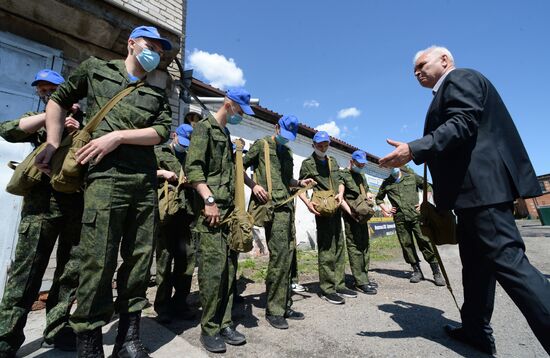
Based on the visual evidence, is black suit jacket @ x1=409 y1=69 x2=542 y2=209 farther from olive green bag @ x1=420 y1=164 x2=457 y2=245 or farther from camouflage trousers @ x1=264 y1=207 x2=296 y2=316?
camouflage trousers @ x1=264 y1=207 x2=296 y2=316

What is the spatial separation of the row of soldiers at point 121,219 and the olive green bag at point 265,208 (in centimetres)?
7

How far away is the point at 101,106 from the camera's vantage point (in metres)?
1.93

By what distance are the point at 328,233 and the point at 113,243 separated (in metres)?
2.72

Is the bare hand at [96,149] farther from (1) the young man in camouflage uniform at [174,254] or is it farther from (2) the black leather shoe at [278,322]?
(2) the black leather shoe at [278,322]

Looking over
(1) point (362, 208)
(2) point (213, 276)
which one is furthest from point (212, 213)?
(1) point (362, 208)

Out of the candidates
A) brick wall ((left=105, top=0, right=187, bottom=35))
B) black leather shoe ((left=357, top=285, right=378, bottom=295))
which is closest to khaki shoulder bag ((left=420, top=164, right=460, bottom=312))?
black leather shoe ((left=357, top=285, right=378, bottom=295))

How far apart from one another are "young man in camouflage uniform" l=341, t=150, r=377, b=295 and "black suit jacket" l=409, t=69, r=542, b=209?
234cm

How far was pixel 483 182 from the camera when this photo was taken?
1.95 meters

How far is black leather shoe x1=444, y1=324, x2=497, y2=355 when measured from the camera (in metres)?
2.22

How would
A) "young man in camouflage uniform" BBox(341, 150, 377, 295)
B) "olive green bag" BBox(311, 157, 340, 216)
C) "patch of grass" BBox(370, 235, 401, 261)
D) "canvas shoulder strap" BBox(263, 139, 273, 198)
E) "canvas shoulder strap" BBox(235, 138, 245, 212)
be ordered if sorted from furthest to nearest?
"patch of grass" BBox(370, 235, 401, 261), "young man in camouflage uniform" BBox(341, 150, 377, 295), "olive green bag" BBox(311, 157, 340, 216), "canvas shoulder strap" BBox(263, 139, 273, 198), "canvas shoulder strap" BBox(235, 138, 245, 212)

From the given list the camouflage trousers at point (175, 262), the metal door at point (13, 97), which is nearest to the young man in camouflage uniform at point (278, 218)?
the camouflage trousers at point (175, 262)

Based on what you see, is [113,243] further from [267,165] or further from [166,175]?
[267,165]

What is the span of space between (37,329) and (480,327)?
384 cm

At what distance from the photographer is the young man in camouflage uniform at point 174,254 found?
3.06 metres
